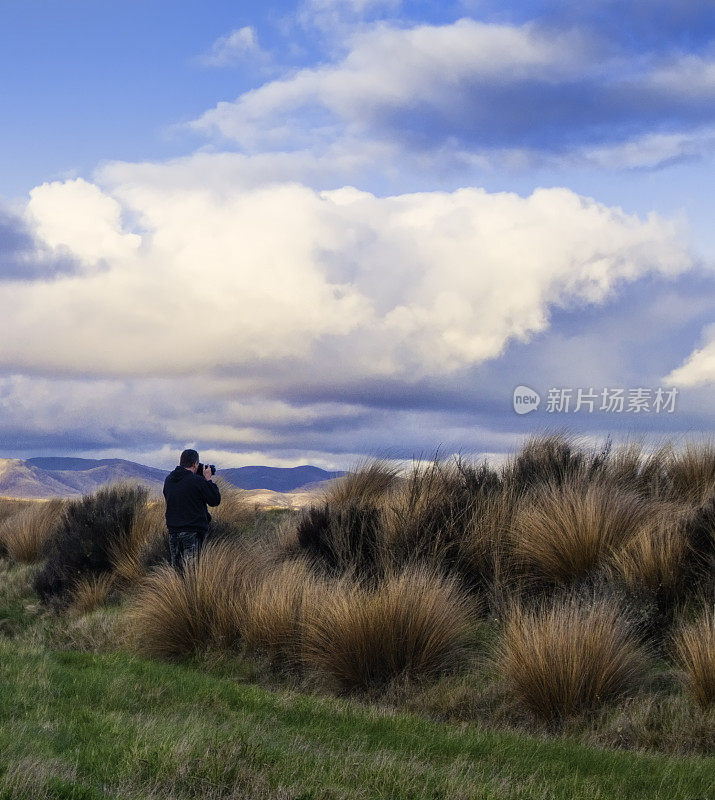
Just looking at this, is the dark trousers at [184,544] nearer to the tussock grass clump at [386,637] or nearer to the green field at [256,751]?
the green field at [256,751]

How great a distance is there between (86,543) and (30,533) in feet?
15.3

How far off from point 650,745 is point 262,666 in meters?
4.29

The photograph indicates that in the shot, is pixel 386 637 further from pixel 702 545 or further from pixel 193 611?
pixel 702 545

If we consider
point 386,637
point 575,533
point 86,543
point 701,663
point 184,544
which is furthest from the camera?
point 86,543

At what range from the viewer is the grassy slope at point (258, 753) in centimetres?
510

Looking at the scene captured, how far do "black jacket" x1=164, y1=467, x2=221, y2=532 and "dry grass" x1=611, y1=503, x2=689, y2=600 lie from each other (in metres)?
5.59

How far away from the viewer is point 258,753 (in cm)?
559

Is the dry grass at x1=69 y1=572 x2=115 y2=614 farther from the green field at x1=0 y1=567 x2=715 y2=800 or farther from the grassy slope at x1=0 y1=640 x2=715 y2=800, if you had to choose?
the grassy slope at x1=0 y1=640 x2=715 y2=800

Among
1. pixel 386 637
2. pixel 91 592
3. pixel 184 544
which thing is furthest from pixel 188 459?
pixel 386 637

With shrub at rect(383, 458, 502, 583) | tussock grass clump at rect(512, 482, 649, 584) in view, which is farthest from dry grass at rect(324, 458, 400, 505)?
tussock grass clump at rect(512, 482, 649, 584)

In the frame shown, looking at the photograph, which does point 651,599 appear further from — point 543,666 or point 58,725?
point 58,725

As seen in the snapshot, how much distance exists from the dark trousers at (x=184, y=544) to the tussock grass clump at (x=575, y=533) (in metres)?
4.62

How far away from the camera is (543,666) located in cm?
786

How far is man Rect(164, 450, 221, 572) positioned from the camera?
12.5m
